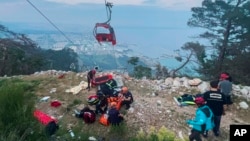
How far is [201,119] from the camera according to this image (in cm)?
895

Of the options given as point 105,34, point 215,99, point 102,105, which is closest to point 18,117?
point 102,105

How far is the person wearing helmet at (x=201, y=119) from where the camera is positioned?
29.5 feet

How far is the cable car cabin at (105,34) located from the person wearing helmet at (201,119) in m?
2.92

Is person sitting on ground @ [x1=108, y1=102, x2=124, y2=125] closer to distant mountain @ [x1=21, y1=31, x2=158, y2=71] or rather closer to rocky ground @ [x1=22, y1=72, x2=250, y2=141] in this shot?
rocky ground @ [x1=22, y1=72, x2=250, y2=141]

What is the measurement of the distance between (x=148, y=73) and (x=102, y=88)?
10857 mm

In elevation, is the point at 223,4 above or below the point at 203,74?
above

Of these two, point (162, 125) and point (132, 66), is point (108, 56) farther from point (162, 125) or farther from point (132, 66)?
point (162, 125)

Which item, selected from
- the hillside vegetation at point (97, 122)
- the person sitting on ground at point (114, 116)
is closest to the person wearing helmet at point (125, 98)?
the hillside vegetation at point (97, 122)

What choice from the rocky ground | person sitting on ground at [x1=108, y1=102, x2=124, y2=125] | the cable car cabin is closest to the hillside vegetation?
the rocky ground

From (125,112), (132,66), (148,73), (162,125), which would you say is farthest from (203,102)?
(132,66)

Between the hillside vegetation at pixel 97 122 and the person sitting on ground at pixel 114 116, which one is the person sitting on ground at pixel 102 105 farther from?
the person sitting on ground at pixel 114 116

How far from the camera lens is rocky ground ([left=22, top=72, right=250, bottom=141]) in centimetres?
1045

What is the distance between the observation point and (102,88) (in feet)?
38.9

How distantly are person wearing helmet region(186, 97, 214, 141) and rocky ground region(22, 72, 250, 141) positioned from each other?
846 millimetres
